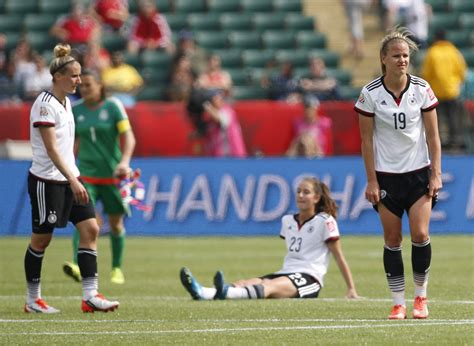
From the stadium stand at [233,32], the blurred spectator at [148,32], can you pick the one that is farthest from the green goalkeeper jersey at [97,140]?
the blurred spectator at [148,32]

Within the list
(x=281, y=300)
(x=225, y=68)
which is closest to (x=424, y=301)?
(x=281, y=300)

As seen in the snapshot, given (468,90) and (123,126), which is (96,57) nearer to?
(468,90)

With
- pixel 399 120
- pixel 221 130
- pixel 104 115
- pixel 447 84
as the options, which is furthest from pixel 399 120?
pixel 447 84

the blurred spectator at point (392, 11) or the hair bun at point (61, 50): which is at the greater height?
the blurred spectator at point (392, 11)

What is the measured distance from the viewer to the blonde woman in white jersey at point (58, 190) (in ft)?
36.7

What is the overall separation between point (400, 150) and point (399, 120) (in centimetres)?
23

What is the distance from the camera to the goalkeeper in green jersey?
14688mm

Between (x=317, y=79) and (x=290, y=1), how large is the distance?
5.12 metres

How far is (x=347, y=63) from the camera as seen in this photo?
2862 cm

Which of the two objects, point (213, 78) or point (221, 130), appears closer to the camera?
point (221, 130)

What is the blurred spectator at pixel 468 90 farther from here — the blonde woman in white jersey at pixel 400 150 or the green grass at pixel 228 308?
the blonde woman in white jersey at pixel 400 150

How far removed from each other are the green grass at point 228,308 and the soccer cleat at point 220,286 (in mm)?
280

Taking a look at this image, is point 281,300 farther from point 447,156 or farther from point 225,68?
point 225,68

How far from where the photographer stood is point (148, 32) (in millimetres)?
26797
